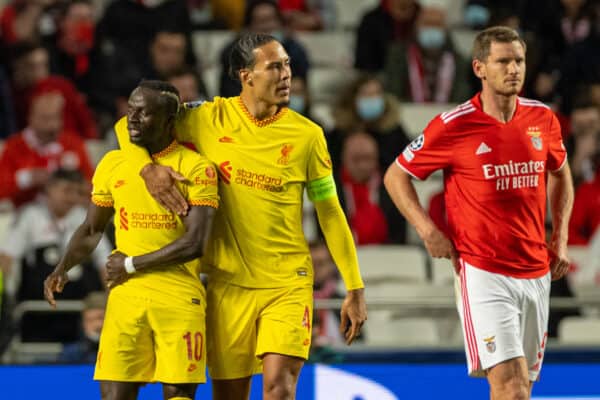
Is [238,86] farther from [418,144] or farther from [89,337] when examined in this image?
[418,144]

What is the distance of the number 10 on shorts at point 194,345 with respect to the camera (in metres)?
6.27

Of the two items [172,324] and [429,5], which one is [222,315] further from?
[429,5]

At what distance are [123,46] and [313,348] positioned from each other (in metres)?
4.27

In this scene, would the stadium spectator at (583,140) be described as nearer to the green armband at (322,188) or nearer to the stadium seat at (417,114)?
the stadium seat at (417,114)

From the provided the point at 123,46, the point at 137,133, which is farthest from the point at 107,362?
the point at 123,46

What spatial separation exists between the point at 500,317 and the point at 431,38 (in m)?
5.55

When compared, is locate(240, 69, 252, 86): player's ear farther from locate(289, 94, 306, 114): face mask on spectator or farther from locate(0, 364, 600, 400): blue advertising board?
locate(289, 94, 306, 114): face mask on spectator

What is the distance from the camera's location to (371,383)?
8398mm

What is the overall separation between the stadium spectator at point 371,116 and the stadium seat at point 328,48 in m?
1.86

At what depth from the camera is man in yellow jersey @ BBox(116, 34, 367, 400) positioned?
653cm

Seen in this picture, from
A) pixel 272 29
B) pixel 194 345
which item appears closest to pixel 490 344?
pixel 194 345

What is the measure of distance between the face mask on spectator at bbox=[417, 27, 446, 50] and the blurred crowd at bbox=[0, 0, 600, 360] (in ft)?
0.06

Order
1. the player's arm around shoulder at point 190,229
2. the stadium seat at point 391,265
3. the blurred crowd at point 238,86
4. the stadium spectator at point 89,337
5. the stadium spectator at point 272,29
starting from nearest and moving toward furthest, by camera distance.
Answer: the player's arm around shoulder at point 190,229
the stadium spectator at point 89,337
the blurred crowd at point 238,86
the stadium seat at point 391,265
the stadium spectator at point 272,29

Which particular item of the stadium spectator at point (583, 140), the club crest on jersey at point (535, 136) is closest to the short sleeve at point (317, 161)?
the club crest on jersey at point (535, 136)
